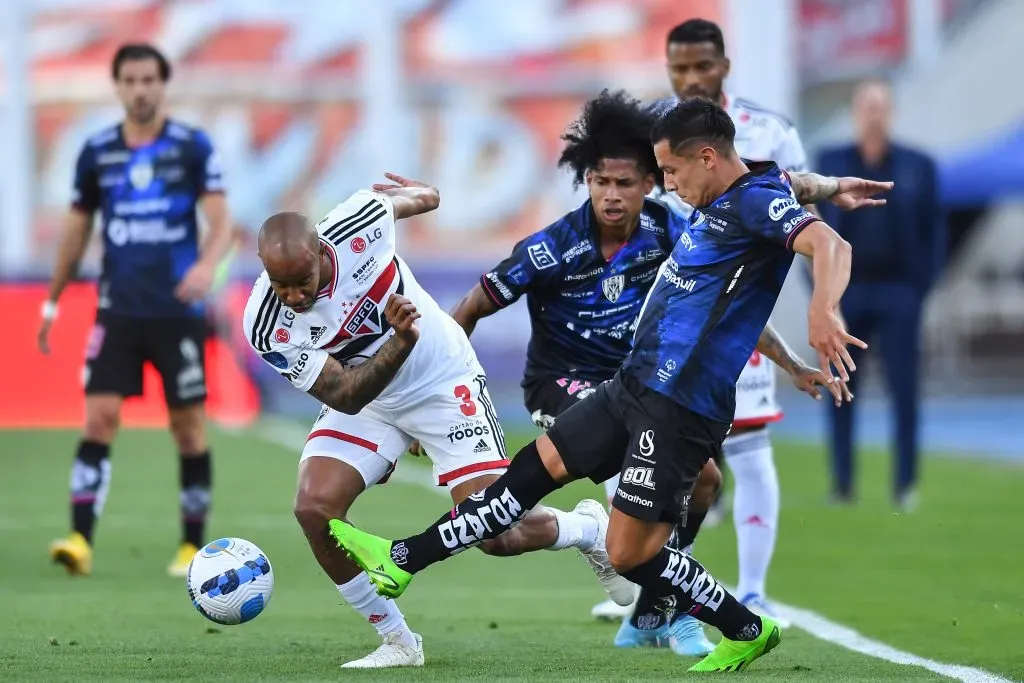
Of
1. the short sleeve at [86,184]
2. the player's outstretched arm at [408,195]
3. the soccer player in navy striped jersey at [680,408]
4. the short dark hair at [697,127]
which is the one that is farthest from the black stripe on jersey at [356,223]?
the short sleeve at [86,184]

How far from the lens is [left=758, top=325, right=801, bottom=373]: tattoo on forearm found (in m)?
6.63

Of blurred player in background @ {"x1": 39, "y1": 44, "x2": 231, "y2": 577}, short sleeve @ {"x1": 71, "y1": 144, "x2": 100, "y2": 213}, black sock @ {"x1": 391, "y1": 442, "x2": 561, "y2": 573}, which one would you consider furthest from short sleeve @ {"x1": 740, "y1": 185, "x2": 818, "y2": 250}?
short sleeve @ {"x1": 71, "y1": 144, "x2": 100, "y2": 213}

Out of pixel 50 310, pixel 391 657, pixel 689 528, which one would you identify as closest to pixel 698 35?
pixel 689 528

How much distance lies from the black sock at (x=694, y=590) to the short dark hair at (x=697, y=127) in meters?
1.38

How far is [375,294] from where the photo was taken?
6531 millimetres

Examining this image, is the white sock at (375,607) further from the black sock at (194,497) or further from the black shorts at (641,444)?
the black sock at (194,497)

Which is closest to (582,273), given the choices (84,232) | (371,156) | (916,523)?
(84,232)

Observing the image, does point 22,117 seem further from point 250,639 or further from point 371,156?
point 250,639

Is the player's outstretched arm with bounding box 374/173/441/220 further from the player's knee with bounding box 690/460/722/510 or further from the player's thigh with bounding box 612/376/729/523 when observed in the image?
the player's knee with bounding box 690/460/722/510

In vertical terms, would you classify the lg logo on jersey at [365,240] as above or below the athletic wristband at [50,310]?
above

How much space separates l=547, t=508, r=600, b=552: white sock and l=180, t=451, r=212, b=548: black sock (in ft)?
10.8

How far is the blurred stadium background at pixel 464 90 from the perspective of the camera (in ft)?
102

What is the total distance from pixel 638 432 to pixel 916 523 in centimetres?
621

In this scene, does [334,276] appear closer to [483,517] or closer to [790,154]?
[483,517]
